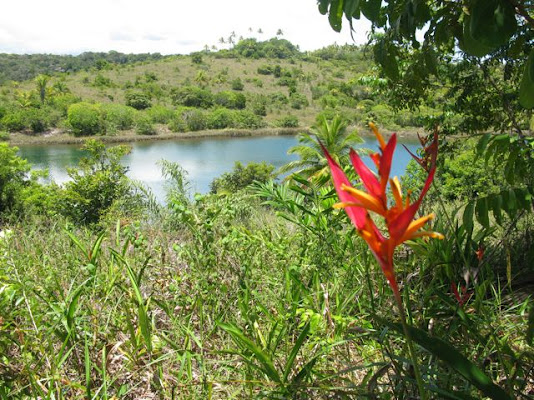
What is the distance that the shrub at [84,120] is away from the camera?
193 feet

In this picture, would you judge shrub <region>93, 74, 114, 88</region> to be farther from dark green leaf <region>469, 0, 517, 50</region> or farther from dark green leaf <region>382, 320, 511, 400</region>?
dark green leaf <region>382, 320, 511, 400</region>

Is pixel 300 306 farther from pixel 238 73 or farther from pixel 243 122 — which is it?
pixel 238 73

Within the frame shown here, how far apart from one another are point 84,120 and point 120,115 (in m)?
5.81

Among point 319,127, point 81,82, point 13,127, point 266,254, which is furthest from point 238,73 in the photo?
point 266,254

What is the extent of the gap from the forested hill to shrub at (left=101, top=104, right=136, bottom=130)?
37746 millimetres

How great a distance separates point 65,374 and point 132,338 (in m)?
0.21

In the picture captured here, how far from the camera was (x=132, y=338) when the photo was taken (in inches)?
50.5

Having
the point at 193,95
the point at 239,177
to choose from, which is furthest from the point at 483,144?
the point at 193,95

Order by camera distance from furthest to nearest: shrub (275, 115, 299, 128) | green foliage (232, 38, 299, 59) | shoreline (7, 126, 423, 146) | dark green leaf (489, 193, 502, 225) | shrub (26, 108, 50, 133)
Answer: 1. green foliage (232, 38, 299, 59)
2. shrub (275, 115, 299, 128)
3. shrub (26, 108, 50, 133)
4. shoreline (7, 126, 423, 146)
5. dark green leaf (489, 193, 502, 225)

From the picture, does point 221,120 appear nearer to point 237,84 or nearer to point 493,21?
point 237,84

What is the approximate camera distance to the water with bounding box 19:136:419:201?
114 feet

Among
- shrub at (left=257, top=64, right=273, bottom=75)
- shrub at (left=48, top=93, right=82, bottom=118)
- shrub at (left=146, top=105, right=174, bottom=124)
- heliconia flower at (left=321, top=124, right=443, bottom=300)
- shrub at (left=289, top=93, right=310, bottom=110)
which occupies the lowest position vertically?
heliconia flower at (left=321, top=124, right=443, bottom=300)

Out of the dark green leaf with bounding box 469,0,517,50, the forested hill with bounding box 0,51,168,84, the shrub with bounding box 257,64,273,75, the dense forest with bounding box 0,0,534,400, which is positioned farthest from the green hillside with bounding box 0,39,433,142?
the dark green leaf with bounding box 469,0,517,50

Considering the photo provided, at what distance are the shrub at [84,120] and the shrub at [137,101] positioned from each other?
1154 centimetres
